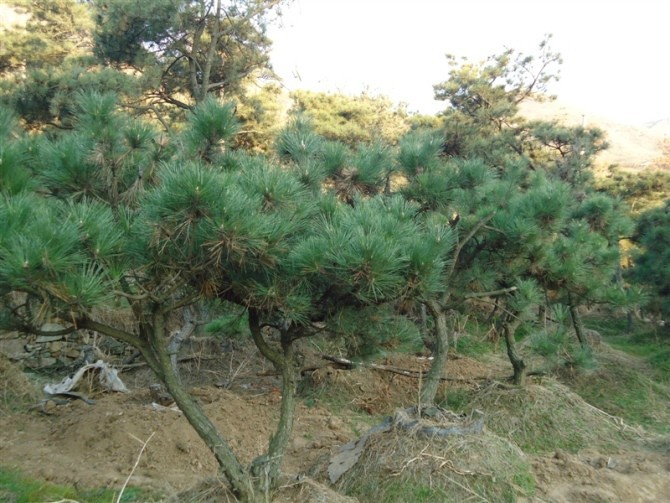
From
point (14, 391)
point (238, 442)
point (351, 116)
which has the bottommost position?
point (14, 391)

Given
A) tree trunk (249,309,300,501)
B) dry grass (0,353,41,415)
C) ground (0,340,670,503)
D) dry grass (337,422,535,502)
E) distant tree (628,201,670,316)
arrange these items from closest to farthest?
1. tree trunk (249,309,300,501)
2. dry grass (337,422,535,502)
3. ground (0,340,670,503)
4. dry grass (0,353,41,415)
5. distant tree (628,201,670,316)

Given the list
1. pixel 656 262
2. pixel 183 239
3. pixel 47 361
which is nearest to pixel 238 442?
pixel 183 239

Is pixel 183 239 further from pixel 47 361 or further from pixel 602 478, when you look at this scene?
pixel 47 361

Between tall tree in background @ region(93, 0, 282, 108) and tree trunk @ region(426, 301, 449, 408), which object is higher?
tall tree in background @ region(93, 0, 282, 108)

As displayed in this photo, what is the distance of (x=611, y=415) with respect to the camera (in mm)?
6098

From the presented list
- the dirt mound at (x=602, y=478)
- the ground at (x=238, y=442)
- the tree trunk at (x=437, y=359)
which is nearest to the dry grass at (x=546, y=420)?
the ground at (x=238, y=442)

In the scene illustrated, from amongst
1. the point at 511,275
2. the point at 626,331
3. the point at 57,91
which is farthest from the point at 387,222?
the point at 626,331

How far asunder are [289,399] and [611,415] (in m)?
4.20

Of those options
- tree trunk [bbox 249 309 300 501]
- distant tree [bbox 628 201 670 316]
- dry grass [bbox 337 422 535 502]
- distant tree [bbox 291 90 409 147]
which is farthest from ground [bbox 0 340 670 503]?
distant tree [bbox 291 90 409 147]

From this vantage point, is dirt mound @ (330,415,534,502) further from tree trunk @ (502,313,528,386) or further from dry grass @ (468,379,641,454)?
tree trunk @ (502,313,528,386)

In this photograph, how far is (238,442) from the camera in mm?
4840

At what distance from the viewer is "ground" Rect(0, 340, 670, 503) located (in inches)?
160

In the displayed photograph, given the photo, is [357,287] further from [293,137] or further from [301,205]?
[293,137]

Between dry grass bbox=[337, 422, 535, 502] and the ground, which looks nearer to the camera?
dry grass bbox=[337, 422, 535, 502]
